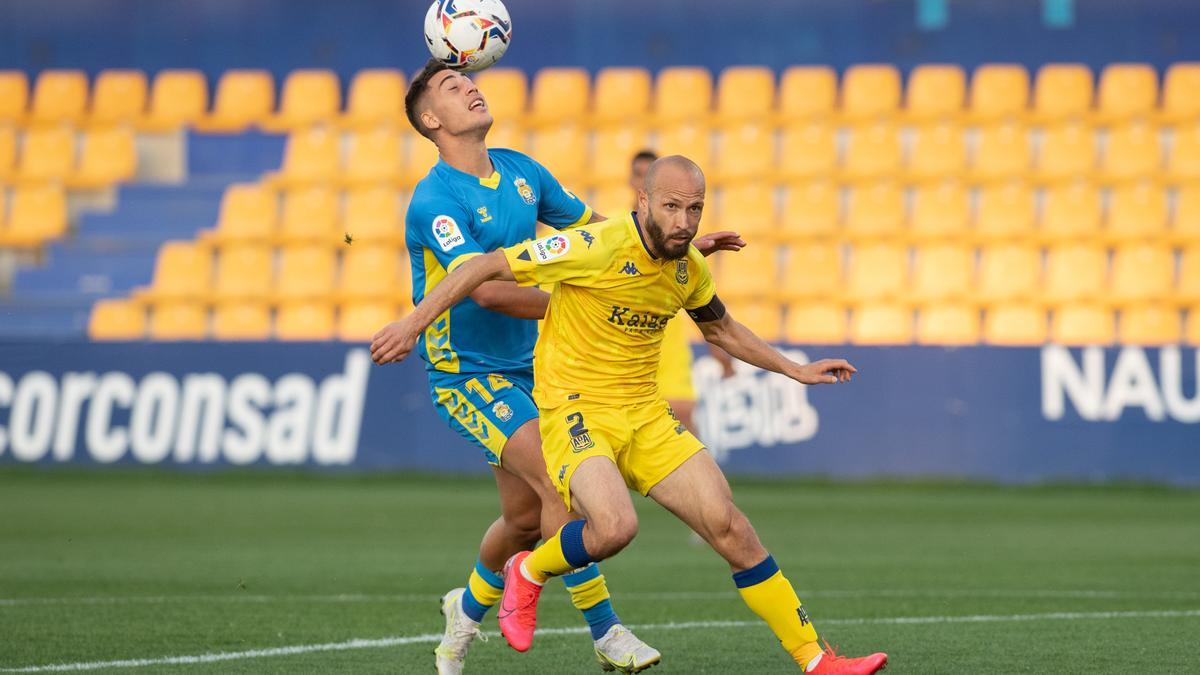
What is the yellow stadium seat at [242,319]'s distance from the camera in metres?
17.5

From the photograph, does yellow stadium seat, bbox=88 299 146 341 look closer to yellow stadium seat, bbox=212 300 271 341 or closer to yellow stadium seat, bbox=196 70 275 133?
yellow stadium seat, bbox=212 300 271 341

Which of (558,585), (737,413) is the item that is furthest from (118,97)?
(558,585)

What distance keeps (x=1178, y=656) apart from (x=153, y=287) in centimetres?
1371

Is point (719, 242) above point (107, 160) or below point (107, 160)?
below

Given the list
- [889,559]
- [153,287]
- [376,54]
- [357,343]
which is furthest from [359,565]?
[376,54]

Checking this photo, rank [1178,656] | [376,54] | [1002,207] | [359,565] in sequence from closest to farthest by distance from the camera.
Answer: [1178,656], [359,565], [1002,207], [376,54]

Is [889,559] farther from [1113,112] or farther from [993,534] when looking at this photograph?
[1113,112]

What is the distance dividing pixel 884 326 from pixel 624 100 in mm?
4337

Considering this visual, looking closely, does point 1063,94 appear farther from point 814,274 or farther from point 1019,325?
point 814,274

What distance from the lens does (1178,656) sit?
6.18 m

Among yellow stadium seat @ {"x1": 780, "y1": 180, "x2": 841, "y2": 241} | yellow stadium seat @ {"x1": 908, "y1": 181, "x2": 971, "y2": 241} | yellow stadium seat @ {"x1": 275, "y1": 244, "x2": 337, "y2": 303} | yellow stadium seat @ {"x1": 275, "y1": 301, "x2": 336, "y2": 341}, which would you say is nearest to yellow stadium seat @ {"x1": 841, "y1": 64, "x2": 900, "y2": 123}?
yellow stadium seat @ {"x1": 780, "y1": 180, "x2": 841, "y2": 241}

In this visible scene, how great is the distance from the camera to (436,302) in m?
5.33

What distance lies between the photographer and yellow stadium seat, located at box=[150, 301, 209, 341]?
17.7 meters

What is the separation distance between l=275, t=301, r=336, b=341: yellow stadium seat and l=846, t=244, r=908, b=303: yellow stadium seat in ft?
17.6
